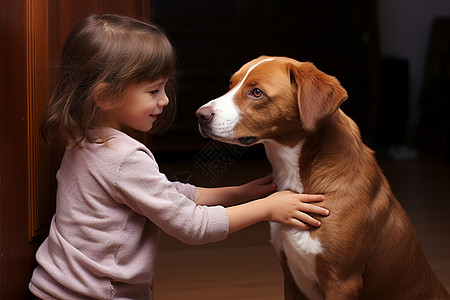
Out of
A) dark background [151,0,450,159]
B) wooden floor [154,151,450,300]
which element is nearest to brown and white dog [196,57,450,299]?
wooden floor [154,151,450,300]

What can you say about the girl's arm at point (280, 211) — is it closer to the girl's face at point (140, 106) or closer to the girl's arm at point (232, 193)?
the girl's arm at point (232, 193)

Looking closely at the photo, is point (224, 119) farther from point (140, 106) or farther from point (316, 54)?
point (316, 54)

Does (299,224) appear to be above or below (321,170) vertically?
below

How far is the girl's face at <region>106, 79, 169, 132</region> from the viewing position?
1755mm

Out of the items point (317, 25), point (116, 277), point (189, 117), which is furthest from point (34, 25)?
point (317, 25)

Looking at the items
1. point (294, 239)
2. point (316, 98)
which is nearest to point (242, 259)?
point (294, 239)

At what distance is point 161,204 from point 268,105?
406 millimetres

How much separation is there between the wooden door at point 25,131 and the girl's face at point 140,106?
0.77 ft

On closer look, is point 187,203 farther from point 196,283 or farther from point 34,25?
point 196,283

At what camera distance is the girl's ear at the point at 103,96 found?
171 centimetres

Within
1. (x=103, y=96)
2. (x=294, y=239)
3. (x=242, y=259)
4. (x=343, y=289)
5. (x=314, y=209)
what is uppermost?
(x=103, y=96)

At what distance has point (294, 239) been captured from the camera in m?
1.80

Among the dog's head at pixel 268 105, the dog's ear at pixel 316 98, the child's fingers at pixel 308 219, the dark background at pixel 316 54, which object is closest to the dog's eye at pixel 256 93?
the dog's head at pixel 268 105

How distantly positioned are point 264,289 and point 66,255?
3.85ft
